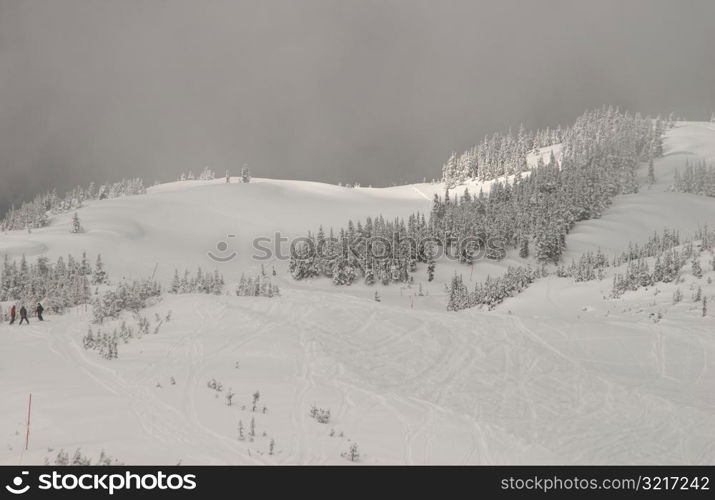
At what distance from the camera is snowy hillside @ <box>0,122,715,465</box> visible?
464 inches

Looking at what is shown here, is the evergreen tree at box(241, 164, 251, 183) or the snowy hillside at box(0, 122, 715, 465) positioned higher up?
the evergreen tree at box(241, 164, 251, 183)

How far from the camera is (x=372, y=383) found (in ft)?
54.4

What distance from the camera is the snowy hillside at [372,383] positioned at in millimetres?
11781

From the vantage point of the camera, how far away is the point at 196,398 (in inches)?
561

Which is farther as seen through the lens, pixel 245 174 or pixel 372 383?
pixel 245 174

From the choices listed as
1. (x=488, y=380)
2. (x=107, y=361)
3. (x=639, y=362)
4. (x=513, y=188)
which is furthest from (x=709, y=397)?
(x=513, y=188)

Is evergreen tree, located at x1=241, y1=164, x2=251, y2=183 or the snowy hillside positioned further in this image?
evergreen tree, located at x1=241, y1=164, x2=251, y2=183

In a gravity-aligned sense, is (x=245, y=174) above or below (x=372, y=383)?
above

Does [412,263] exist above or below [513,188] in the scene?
below

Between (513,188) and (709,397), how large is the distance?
8591cm

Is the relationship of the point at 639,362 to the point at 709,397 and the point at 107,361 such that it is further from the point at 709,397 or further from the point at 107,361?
the point at 107,361

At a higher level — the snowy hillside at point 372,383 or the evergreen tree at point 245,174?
the evergreen tree at point 245,174

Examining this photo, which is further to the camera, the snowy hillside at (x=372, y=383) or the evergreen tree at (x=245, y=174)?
the evergreen tree at (x=245, y=174)
